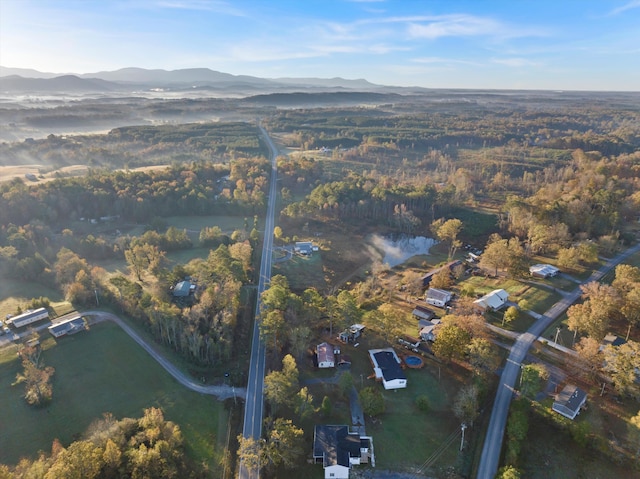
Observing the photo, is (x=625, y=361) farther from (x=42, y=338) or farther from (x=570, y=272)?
(x=42, y=338)

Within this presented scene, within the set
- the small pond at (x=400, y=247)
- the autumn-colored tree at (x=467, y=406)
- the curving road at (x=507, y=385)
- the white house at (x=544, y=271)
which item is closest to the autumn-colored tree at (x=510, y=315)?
the curving road at (x=507, y=385)

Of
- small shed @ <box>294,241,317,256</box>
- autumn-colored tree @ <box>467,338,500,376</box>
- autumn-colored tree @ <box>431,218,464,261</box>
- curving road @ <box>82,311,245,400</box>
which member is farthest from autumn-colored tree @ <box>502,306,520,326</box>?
small shed @ <box>294,241,317,256</box>

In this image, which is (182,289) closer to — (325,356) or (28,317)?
(28,317)

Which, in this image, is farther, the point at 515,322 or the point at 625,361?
the point at 515,322

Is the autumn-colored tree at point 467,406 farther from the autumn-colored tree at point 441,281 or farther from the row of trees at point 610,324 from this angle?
the autumn-colored tree at point 441,281

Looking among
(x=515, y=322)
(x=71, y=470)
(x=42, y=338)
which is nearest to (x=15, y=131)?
(x=42, y=338)

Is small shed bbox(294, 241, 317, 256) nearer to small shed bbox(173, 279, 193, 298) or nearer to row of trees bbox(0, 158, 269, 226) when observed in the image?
row of trees bbox(0, 158, 269, 226)
